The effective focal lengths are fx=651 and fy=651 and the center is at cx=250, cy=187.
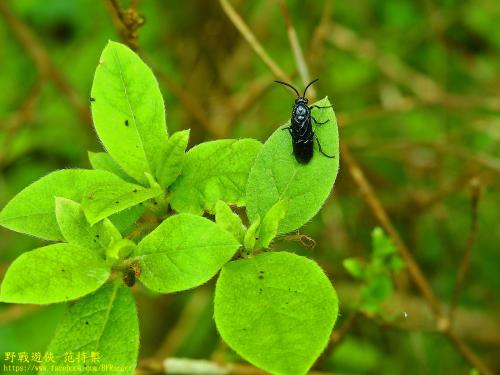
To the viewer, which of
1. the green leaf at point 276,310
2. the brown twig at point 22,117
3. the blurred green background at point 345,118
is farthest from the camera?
the blurred green background at point 345,118

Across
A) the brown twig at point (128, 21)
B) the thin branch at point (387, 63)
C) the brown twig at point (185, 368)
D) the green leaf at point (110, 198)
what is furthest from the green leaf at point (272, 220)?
the thin branch at point (387, 63)

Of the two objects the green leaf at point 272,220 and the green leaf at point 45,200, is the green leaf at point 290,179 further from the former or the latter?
the green leaf at point 45,200

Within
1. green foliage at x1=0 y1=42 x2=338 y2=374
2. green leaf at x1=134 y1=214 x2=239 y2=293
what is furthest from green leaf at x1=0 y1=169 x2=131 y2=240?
green leaf at x1=134 y1=214 x2=239 y2=293

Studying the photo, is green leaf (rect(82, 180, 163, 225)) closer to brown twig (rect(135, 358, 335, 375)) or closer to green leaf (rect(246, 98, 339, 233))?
green leaf (rect(246, 98, 339, 233))

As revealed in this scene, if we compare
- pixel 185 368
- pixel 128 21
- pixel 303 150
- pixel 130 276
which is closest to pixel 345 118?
pixel 128 21

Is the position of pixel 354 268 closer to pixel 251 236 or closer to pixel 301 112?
pixel 301 112

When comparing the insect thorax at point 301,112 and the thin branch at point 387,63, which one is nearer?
the insect thorax at point 301,112
